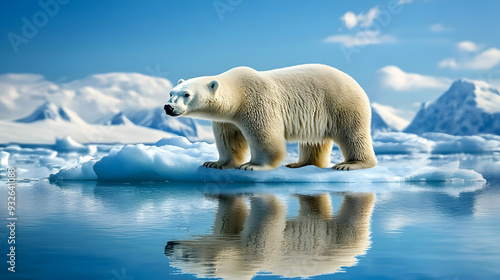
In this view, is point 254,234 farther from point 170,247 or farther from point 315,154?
point 315,154

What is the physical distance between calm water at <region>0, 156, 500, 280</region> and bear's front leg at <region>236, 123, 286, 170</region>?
1.03m

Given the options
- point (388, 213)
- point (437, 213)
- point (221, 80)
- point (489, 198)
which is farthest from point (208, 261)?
point (221, 80)

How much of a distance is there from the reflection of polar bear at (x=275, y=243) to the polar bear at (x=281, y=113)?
268cm

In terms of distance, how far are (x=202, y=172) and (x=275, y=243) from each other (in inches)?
202

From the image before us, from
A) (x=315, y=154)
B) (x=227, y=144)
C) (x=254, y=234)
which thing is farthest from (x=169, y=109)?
(x=254, y=234)

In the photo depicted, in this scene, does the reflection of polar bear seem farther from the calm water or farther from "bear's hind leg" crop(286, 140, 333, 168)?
"bear's hind leg" crop(286, 140, 333, 168)

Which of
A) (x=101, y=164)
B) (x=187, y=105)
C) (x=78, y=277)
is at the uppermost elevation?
(x=187, y=105)

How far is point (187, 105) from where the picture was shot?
8.06 meters

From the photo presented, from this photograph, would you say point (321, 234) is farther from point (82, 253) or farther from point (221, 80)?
point (221, 80)

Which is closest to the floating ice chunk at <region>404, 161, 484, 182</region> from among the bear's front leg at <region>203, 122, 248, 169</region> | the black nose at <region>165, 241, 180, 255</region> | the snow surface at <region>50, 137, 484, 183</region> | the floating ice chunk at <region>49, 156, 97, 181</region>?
the snow surface at <region>50, 137, 484, 183</region>

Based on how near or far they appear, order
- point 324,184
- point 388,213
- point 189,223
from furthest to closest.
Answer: point 324,184
point 388,213
point 189,223

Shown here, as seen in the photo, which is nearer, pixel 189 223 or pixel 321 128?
pixel 189 223

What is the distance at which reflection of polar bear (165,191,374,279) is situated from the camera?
3336mm

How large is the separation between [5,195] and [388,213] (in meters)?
5.02
